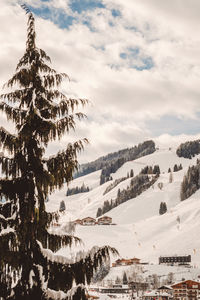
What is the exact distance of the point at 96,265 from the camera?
9.56 m

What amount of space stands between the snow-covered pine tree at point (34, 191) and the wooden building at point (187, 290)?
104 meters

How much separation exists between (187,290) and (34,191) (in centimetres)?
10575

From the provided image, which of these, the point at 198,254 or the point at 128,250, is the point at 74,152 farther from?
the point at 128,250

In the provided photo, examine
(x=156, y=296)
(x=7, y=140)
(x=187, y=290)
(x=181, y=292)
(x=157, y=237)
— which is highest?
(x=157, y=237)

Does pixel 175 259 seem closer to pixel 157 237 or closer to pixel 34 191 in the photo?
pixel 157 237

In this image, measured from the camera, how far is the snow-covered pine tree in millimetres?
9438

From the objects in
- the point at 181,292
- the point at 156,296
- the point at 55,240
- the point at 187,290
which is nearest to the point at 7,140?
the point at 55,240

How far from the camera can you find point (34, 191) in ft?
33.1

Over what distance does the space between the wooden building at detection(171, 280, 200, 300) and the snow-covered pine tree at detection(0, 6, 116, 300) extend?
103954mm

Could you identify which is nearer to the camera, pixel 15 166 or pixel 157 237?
pixel 15 166

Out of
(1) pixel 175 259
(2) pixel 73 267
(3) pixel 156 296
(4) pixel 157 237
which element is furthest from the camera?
(4) pixel 157 237

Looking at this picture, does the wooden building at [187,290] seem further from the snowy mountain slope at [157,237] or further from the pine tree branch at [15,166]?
the pine tree branch at [15,166]

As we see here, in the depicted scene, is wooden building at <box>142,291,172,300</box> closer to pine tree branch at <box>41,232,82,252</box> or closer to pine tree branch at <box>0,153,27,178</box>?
pine tree branch at <box>41,232,82,252</box>

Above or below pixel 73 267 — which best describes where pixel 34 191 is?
above
